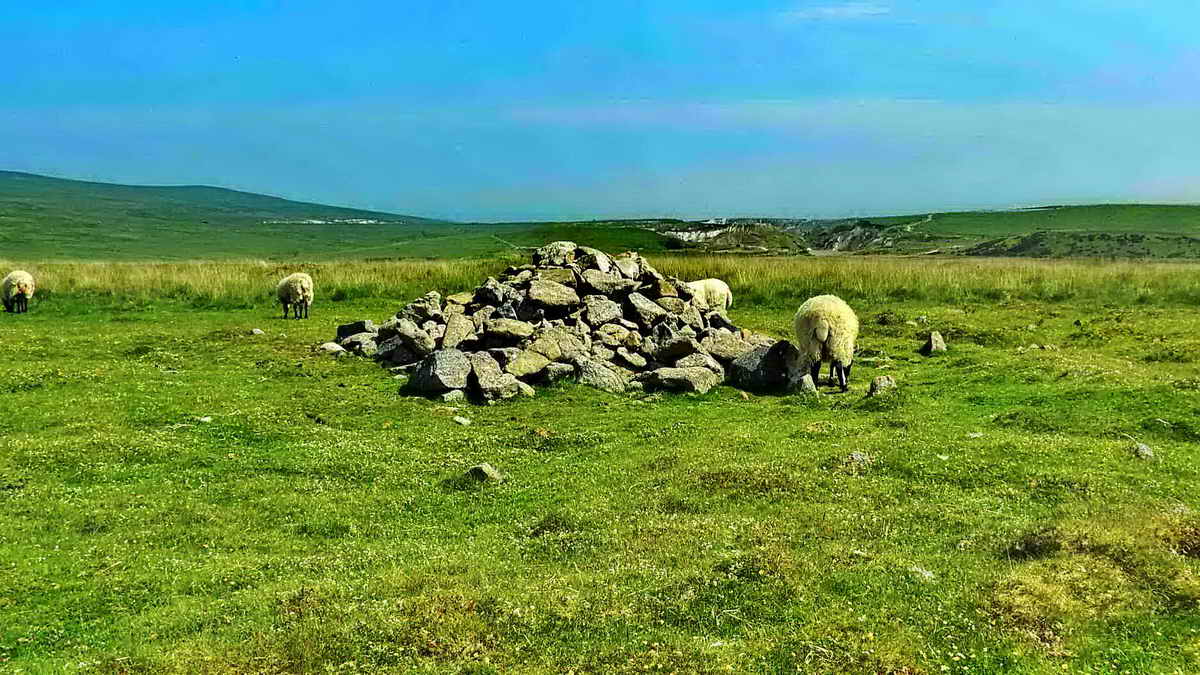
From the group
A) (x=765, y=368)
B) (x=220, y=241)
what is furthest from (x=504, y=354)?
(x=220, y=241)

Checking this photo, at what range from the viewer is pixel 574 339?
Answer: 2459 cm

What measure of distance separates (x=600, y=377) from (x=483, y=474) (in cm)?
856

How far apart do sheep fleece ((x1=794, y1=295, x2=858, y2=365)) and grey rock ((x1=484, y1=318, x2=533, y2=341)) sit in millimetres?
8359

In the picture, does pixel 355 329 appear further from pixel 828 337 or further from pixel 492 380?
pixel 828 337

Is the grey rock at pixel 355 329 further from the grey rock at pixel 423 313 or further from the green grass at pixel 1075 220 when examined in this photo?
the green grass at pixel 1075 220

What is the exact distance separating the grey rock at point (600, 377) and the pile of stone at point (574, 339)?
0.03 metres

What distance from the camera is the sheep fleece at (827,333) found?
2131cm

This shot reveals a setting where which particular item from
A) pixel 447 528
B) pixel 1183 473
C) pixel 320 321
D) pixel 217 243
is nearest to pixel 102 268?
pixel 320 321

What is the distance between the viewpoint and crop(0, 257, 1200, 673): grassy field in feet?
25.1

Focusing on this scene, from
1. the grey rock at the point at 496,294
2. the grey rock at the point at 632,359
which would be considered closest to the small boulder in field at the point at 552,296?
the grey rock at the point at 496,294

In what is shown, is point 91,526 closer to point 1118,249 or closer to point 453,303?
point 453,303

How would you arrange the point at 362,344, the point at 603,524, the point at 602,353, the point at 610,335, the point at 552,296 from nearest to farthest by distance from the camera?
the point at 603,524 → the point at 602,353 → the point at 610,335 → the point at 552,296 → the point at 362,344

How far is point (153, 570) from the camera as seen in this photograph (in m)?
10.1

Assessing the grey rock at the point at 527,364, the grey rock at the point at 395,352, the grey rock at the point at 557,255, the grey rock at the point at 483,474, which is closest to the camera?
the grey rock at the point at 483,474
